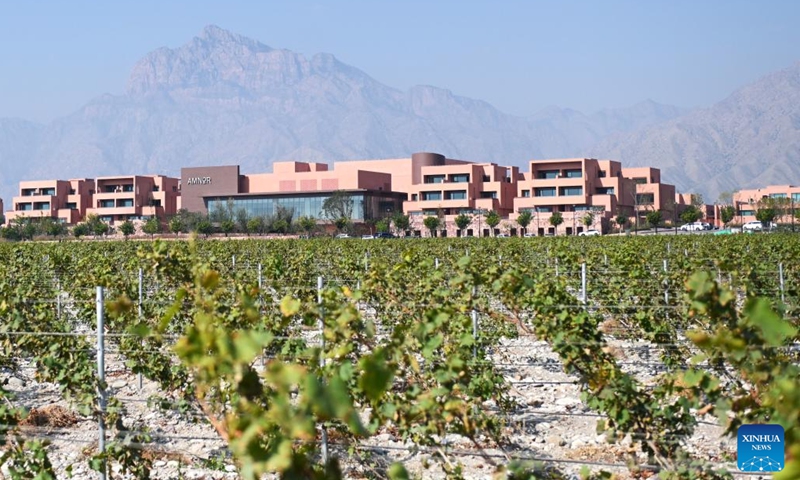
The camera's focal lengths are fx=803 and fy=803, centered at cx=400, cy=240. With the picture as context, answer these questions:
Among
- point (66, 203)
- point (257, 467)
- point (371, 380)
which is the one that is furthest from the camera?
point (66, 203)

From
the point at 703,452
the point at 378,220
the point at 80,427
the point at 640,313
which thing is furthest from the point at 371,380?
the point at 378,220

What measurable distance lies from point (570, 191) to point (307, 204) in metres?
34.5

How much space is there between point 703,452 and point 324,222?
94855mm

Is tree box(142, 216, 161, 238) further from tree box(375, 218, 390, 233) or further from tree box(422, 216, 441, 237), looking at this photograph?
tree box(422, 216, 441, 237)

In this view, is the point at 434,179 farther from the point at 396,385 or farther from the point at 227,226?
the point at 396,385

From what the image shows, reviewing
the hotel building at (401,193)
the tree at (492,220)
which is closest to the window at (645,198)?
the hotel building at (401,193)

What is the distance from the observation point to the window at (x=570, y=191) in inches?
3659

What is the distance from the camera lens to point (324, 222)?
333ft

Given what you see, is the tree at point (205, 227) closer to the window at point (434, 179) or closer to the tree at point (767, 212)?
the window at point (434, 179)

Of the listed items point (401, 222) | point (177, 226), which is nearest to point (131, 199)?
point (177, 226)

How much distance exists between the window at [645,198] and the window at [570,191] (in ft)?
34.1

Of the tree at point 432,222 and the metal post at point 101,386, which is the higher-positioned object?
the tree at point 432,222

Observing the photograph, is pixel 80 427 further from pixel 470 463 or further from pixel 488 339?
pixel 488 339

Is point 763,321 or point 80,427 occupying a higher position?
point 763,321
